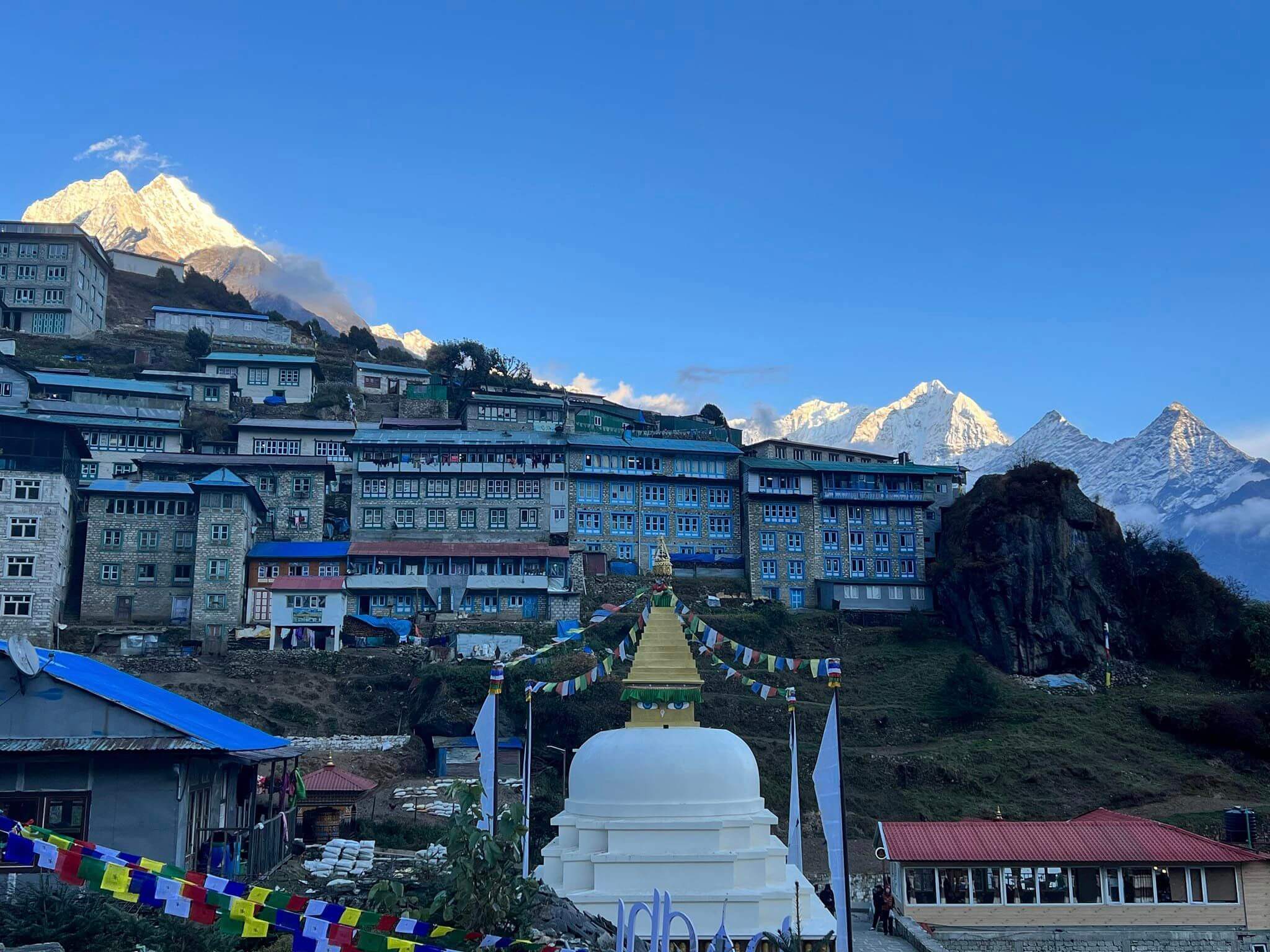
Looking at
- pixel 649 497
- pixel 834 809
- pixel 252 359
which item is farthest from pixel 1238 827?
pixel 252 359

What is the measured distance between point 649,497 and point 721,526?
15.6 feet

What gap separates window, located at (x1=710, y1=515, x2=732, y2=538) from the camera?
7219 cm

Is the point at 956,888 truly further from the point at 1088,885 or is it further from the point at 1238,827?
the point at 1238,827

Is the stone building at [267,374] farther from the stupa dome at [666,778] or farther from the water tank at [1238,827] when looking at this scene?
the water tank at [1238,827]

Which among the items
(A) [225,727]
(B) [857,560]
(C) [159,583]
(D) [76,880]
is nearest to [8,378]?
(C) [159,583]

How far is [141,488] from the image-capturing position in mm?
61812

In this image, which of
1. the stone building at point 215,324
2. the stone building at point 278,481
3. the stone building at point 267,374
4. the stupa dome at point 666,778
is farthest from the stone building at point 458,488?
the stupa dome at point 666,778

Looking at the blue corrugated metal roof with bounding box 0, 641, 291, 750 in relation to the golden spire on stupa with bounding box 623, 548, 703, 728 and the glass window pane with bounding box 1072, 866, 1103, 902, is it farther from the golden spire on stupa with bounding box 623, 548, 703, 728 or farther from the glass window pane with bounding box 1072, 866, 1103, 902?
the glass window pane with bounding box 1072, 866, 1103, 902

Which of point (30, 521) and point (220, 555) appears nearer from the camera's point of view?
point (30, 521)

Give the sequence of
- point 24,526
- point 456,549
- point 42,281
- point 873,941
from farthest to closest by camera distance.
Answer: point 42,281 < point 456,549 < point 24,526 < point 873,941

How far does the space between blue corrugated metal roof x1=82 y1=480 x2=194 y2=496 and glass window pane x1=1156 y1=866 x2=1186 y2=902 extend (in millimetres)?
49367

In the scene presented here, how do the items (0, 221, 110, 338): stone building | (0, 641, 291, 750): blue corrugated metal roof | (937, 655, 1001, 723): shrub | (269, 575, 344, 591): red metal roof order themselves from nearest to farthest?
1. (0, 641, 291, 750): blue corrugated metal roof
2. (937, 655, 1001, 723): shrub
3. (269, 575, 344, 591): red metal roof
4. (0, 221, 110, 338): stone building

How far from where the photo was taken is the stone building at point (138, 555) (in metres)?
60.5

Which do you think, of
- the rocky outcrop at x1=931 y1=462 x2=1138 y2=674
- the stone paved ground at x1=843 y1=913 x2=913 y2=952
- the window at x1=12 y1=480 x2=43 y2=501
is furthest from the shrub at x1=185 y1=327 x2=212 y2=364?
the stone paved ground at x1=843 y1=913 x2=913 y2=952
